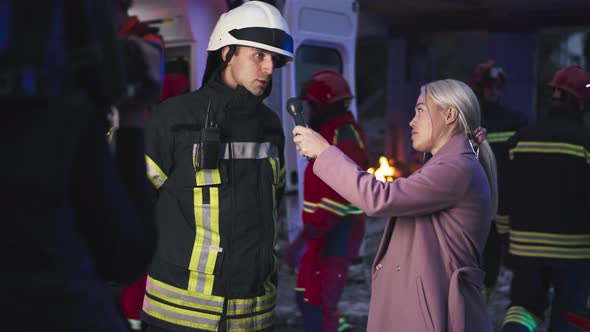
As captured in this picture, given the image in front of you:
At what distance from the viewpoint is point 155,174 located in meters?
3.19

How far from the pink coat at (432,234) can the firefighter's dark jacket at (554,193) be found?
2165 millimetres

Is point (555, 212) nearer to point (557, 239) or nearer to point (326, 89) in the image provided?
point (557, 239)

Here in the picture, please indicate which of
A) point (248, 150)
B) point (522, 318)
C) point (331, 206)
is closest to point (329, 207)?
point (331, 206)

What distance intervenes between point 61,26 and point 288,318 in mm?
5094

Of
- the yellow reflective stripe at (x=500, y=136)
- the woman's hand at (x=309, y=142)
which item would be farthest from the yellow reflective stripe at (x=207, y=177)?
the yellow reflective stripe at (x=500, y=136)

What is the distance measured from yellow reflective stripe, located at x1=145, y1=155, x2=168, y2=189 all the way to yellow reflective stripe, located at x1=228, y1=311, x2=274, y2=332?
2.01 feet

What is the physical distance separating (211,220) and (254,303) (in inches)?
14.6

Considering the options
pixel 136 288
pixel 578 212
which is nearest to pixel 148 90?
pixel 136 288

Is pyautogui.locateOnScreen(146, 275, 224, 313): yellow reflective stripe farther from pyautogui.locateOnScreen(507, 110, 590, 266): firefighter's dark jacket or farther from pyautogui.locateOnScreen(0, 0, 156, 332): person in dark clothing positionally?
pyautogui.locateOnScreen(507, 110, 590, 266): firefighter's dark jacket

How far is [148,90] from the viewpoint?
1.72m

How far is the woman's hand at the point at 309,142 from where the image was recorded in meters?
2.92

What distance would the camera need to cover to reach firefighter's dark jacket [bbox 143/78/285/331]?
3.10 meters

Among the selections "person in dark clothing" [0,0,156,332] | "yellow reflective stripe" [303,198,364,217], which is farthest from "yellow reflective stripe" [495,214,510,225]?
"person in dark clothing" [0,0,156,332]

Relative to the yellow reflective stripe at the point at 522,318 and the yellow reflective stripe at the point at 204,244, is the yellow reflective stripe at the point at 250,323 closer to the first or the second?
the yellow reflective stripe at the point at 204,244
